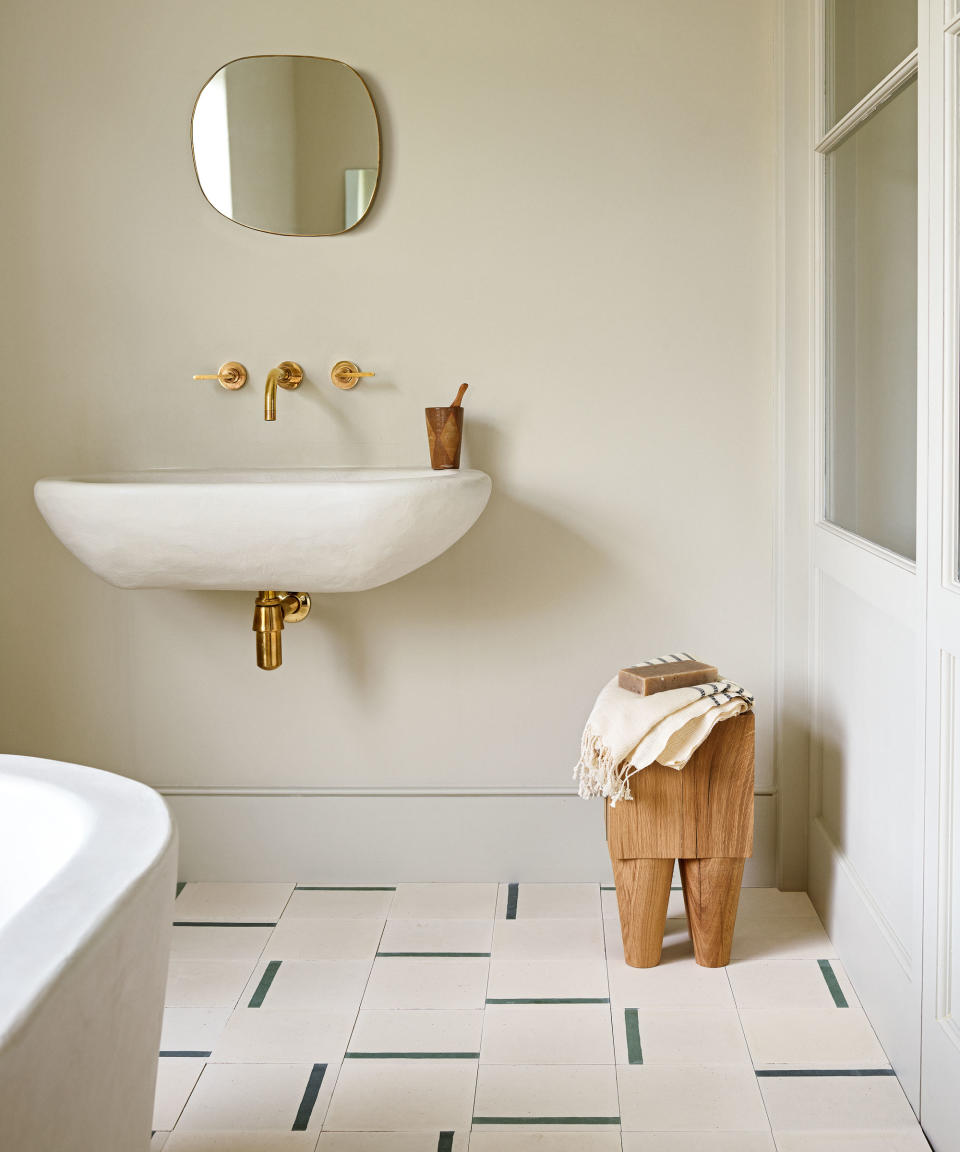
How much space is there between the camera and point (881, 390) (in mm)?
1803

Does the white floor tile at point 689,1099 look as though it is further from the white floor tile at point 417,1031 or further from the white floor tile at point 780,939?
the white floor tile at point 780,939

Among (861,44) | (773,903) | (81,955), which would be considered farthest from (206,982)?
(861,44)

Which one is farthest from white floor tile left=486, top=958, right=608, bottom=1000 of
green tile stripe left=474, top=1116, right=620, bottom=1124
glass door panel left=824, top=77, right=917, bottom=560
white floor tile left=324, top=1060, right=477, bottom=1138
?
glass door panel left=824, top=77, right=917, bottom=560

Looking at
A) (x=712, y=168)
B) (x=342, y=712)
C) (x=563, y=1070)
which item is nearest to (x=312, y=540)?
(x=342, y=712)

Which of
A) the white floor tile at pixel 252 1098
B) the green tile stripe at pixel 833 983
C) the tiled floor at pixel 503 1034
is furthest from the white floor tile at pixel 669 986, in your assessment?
the white floor tile at pixel 252 1098

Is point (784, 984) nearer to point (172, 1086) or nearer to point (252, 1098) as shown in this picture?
point (252, 1098)

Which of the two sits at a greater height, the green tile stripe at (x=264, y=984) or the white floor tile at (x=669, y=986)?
the green tile stripe at (x=264, y=984)

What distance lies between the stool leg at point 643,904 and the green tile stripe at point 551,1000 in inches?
5.1

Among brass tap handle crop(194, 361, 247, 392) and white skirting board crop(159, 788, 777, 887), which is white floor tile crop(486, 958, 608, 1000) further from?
brass tap handle crop(194, 361, 247, 392)

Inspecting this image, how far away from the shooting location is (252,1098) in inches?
64.1

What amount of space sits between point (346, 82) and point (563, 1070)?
186 cm

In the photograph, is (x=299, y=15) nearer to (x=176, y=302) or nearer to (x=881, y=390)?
(x=176, y=302)

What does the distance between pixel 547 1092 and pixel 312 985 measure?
52 centimetres

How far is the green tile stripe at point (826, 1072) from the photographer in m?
1.67
